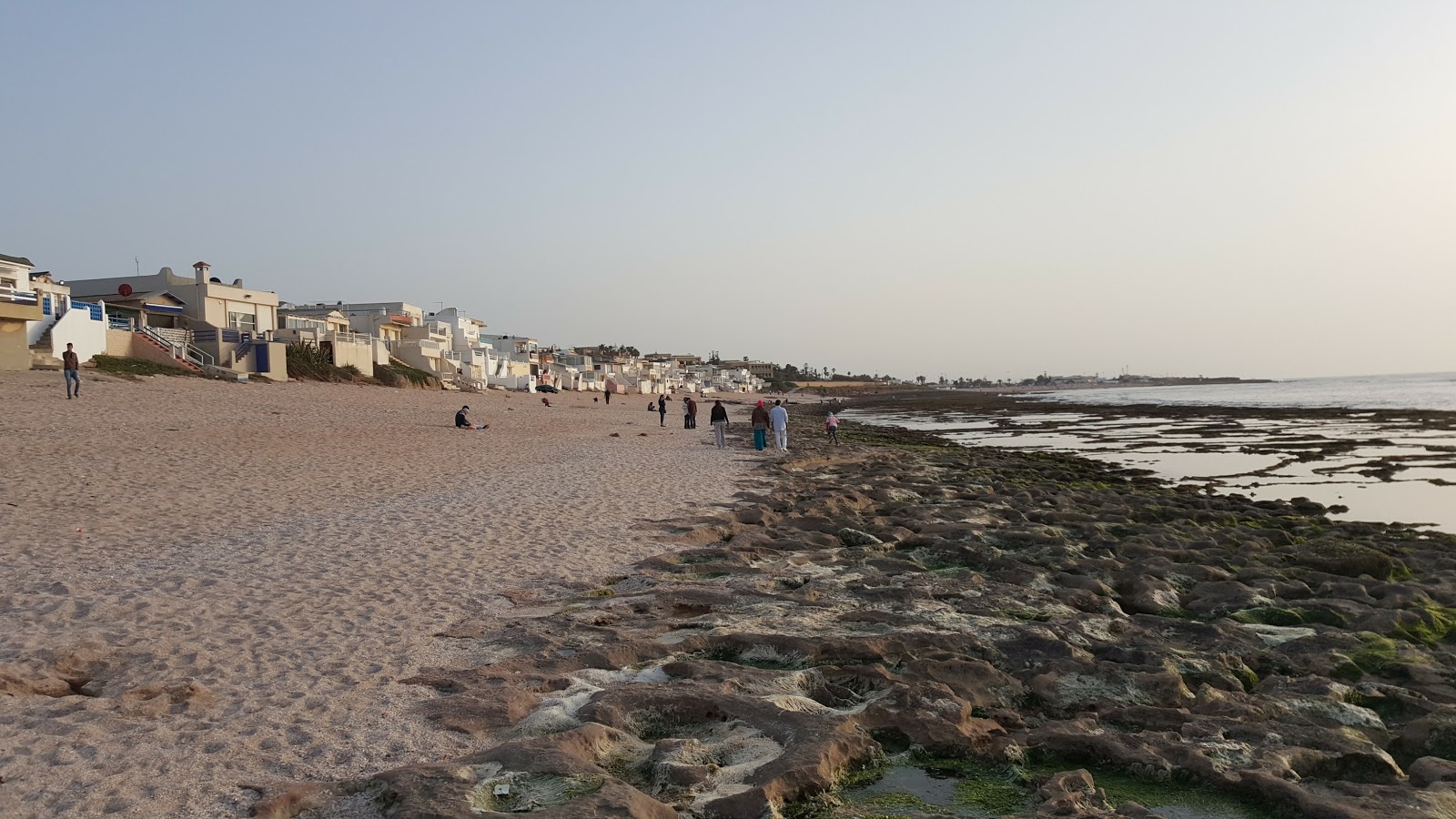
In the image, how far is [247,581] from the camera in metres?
7.53

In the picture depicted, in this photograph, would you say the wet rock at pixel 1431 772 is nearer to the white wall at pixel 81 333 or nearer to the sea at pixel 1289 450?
the sea at pixel 1289 450

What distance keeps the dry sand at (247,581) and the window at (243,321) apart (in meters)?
27.1

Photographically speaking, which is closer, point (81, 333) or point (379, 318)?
point (81, 333)

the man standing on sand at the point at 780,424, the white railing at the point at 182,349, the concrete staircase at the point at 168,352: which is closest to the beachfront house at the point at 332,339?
the white railing at the point at 182,349

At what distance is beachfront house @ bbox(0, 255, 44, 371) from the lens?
2727 cm

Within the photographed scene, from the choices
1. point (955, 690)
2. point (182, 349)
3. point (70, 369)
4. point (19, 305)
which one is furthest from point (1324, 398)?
point (19, 305)

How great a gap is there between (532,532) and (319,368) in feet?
123

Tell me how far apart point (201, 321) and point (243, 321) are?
380cm

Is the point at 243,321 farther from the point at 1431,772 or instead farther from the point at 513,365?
the point at 1431,772

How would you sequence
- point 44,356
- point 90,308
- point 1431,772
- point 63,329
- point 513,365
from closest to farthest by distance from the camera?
point 1431,772, point 44,356, point 63,329, point 90,308, point 513,365

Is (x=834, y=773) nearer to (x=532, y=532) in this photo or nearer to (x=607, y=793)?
(x=607, y=793)

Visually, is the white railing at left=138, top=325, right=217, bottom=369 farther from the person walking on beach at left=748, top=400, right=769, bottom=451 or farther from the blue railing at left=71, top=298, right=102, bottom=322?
the person walking on beach at left=748, top=400, right=769, bottom=451

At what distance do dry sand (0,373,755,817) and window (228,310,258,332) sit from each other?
27082mm

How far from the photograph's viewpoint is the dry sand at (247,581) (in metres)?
4.12
